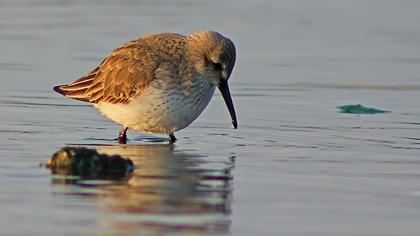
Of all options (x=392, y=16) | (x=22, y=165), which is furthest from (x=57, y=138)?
(x=392, y=16)

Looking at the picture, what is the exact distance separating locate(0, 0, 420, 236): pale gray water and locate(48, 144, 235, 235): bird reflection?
0.01m

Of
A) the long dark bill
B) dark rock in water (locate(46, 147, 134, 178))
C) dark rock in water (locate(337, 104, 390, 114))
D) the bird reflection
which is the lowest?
the bird reflection

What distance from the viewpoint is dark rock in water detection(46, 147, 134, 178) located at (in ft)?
26.7

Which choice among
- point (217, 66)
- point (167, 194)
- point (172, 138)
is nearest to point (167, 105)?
point (172, 138)

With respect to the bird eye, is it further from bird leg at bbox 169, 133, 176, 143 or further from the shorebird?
bird leg at bbox 169, 133, 176, 143

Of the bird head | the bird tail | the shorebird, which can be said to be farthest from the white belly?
the bird tail

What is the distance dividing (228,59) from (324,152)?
3.95 feet

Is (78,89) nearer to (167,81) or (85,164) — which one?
(167,81)

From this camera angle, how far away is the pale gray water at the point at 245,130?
708cm

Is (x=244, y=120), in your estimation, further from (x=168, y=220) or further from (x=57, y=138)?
(x=168, y=220)

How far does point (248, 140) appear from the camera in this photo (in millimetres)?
10148

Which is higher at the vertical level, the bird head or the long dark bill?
the bird head

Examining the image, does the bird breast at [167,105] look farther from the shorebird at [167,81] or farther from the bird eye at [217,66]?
the bird eye at [217,66]

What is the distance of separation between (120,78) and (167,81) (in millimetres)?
635
